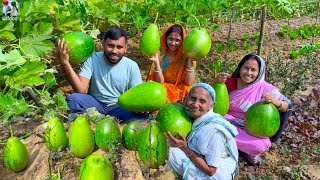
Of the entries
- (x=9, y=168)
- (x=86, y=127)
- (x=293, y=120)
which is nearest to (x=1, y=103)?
(x=9, y=168)

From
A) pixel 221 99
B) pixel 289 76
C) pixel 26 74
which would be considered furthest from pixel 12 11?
pixel 289 76

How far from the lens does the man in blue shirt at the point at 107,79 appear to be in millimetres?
3963

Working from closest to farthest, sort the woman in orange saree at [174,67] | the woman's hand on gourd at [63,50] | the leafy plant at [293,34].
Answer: the woman's hand on gourd at [63,50] < the woman in orange saree at [174,67] < the leafy plant at [293,34]

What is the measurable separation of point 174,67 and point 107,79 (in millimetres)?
887

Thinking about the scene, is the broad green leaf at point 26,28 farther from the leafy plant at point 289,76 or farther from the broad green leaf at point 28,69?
the leafy plant at point 289,76

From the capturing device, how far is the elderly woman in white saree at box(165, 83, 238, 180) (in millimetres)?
2963

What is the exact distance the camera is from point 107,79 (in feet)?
13.7

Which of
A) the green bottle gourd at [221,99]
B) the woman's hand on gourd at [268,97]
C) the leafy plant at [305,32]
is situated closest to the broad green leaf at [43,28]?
the green bottle gourd at [221,99]

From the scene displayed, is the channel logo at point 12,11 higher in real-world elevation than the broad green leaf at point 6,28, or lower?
higher

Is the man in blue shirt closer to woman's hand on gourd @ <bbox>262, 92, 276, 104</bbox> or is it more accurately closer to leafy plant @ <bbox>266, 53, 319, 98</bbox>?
woman's hand on gourd @ <bbox>262, 92, 276, 104</bbox>

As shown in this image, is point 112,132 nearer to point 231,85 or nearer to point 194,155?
point 194,155

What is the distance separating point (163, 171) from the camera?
2.94 meters

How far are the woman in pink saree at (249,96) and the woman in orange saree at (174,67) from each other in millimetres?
504

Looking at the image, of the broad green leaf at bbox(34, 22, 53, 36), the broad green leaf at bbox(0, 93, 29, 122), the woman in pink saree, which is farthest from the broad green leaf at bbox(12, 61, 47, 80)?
the woman in pink saree
